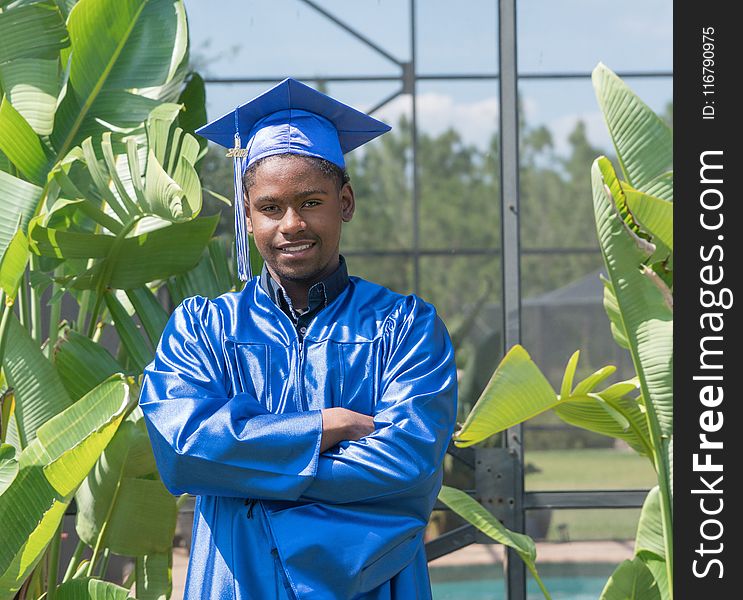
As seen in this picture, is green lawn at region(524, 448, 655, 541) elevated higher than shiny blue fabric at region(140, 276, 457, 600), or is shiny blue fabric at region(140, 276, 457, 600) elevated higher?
shiny blue fabric at region(140, 276, 457, 600)

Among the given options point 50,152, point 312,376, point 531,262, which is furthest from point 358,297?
point 531,262

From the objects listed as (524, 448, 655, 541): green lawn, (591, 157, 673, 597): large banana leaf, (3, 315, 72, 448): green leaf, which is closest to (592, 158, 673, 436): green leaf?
(591, 157, 673, 597): large banana leaf

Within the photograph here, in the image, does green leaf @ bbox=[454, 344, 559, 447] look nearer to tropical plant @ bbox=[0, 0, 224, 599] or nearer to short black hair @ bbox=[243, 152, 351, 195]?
tropical plant @ bbox=[0, 0, 224, 599]

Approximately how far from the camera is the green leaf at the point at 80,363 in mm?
3027

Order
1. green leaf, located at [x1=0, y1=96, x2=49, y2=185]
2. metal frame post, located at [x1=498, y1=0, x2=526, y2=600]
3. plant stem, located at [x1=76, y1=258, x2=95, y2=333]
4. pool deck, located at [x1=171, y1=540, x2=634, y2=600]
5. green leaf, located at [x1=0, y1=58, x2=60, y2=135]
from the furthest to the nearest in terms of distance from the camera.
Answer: pool deck, located at [x1=171, y1=540, x2=634, y2=600] → metal frame post, located at [x1=498, y1=0, x2=526, y2=600] → plant stem, located at [x1=76, y1=258, x2=95, y2=333] → green leaf, located at [x1=0, y1=58, x2=60, y2=135] → green leaf, located at [x1=0, y1=96, x2=49, y2=185]

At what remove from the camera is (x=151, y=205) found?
8.96ft

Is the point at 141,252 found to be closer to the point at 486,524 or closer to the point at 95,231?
the point at 95,231

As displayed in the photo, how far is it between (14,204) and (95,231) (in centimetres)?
50

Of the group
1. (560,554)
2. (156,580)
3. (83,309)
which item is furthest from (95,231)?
(560,554)

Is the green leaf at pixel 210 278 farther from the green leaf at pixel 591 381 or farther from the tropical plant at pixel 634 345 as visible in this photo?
the green leaf at pixel 591 381

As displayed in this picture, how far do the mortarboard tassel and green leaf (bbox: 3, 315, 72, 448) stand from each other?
101cm

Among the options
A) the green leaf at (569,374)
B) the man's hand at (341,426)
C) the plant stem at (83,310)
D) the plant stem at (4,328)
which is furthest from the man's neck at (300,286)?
the plant stem at (83,310)

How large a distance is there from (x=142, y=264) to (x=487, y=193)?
12.8m

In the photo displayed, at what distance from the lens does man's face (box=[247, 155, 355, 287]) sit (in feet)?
5.94
